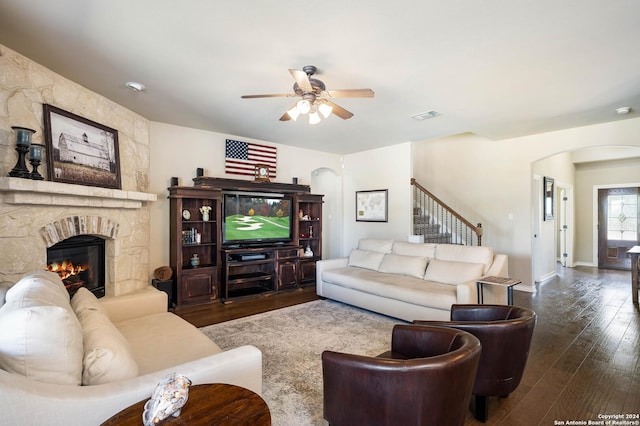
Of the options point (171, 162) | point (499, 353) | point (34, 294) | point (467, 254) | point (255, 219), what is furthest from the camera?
point (255, 219)

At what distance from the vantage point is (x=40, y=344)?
3.98 feet

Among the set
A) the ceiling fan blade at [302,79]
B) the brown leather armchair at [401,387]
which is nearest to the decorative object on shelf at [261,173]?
the ceiling fan blade at [302,79]

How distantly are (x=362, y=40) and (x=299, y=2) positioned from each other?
649 millimetres

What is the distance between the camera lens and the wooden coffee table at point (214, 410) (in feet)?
3.85

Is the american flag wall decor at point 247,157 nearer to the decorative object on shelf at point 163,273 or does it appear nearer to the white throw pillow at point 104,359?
the decorative object on shelf at point 163,273

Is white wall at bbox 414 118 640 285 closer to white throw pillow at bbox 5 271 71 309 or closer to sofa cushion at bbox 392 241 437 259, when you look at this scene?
sofa cushion at bbox 392 241 437 259

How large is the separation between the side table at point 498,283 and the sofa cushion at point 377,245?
5.40ft

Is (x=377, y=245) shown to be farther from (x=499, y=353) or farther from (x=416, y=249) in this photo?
(x=499, y=353)

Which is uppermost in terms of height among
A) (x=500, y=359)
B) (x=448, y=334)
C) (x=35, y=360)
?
(x=35, y=360)

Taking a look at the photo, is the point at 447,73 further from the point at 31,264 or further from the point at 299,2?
the point at 31,264

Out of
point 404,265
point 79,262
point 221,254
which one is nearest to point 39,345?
point 79,262

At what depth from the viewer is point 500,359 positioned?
6.41 ft

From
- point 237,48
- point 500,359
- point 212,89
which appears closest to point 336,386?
point 500,359

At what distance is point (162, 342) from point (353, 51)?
275cm
